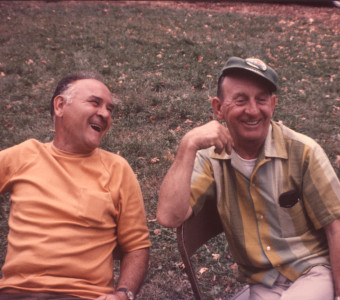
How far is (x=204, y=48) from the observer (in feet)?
28.5

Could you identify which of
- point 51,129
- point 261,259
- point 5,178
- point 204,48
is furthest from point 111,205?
point 204,48

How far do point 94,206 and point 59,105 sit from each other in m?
0.75

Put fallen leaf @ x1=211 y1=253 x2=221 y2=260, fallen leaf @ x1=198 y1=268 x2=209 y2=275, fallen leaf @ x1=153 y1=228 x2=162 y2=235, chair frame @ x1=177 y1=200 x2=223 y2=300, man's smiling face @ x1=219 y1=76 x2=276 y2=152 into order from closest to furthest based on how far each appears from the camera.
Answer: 1. chair frame @ x1=177 y1=200 x2=223 y2=300
2. man's smiling face @ x1=219 y1=76 x2=276 y2=152
3. fallen leaf @ x1=198 y1=268 x2=209 y2=275
4. fallen leaf @ x1=211 y1=253 x2=221 y2=260
5. fallen leaf @ x1=153 y1=228 x2=162 y2=235

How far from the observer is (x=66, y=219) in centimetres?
204

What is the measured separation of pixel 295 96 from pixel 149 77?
8.93 ft

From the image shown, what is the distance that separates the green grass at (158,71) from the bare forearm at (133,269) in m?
1.06

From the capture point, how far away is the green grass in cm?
437

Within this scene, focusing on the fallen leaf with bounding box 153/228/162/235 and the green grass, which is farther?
the green grass

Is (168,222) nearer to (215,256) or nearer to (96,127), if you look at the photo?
(96,127)

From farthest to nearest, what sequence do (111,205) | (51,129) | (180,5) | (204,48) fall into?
1. (180,5)
2. (204,48)
3. (51,129)
4. (111,205)

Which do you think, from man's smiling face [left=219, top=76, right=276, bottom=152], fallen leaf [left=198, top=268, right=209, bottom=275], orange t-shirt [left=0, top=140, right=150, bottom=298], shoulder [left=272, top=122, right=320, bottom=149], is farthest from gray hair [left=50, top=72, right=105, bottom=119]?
fallen leaf [left=198, top=268, right=209, bottom=275]

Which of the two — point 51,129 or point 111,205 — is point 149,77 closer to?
point 51,129

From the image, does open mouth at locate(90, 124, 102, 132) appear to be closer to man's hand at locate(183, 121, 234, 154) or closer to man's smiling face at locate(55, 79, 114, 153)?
man's smiling face at locate(55, 79, 114, 153)

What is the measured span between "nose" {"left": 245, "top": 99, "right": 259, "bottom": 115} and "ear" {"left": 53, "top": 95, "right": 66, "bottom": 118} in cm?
116
